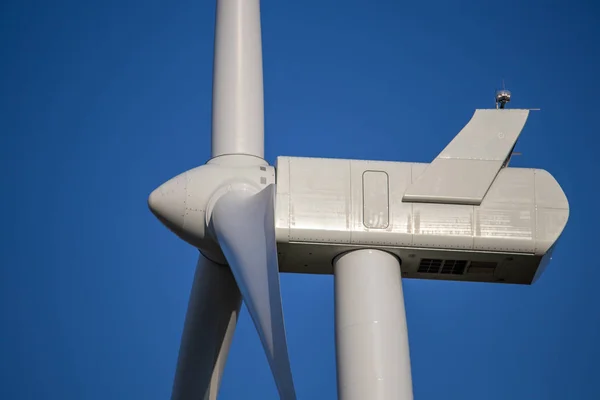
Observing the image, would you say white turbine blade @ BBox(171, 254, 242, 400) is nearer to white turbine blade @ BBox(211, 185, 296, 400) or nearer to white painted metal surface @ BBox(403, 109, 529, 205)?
white turbine blade @ BBox(211, 185, 296, 400)

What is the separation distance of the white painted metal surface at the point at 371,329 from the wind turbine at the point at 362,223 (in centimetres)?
3

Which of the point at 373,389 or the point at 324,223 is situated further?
the point at 324,223

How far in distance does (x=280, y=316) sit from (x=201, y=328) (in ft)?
19.1

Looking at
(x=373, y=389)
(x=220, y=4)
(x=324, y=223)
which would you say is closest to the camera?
(x=373, y=389)

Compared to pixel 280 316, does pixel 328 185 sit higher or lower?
higher

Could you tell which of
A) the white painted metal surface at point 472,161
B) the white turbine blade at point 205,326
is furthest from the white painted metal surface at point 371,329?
the white turbine blade at point 205,326

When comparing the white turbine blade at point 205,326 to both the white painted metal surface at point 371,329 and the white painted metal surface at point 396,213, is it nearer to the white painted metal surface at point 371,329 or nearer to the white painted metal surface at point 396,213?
the white painted metal surface at point 396,213

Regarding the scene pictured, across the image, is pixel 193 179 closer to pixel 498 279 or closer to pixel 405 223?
pixel 405 223

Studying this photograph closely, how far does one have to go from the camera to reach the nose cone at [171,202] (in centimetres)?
2536

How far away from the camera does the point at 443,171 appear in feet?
84.6

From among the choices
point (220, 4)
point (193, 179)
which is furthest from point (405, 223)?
point (220, 4)

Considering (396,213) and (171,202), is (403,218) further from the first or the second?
(171,202)

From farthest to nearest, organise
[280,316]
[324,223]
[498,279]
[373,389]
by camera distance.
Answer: [498,279] → [324,223] → [373,389] → [280,316]

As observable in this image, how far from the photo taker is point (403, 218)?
25.2 meters
